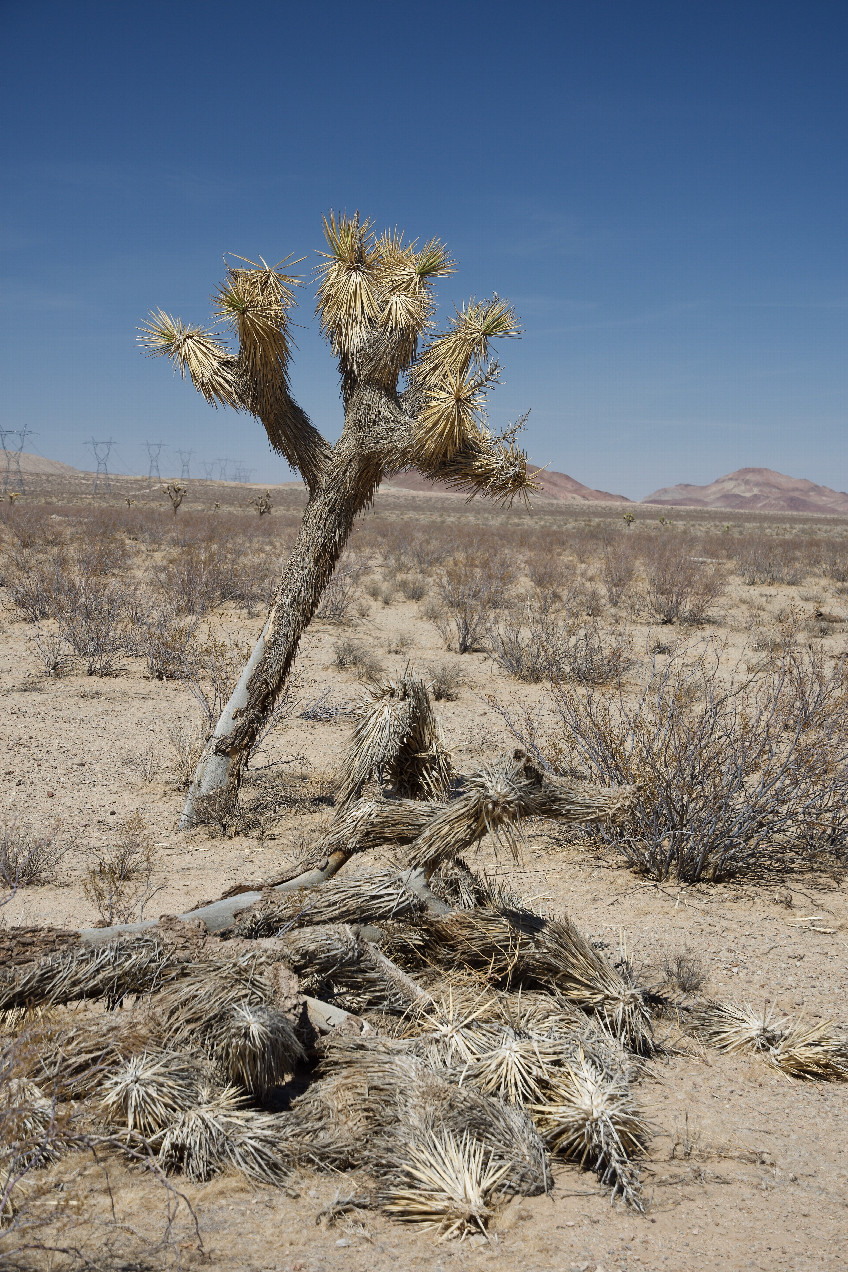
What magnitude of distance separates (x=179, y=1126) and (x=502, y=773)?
149 cm

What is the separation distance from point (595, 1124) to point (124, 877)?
3237mm

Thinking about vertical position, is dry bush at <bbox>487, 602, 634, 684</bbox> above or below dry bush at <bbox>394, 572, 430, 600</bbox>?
below

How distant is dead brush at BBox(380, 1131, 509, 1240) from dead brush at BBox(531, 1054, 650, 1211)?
10.5 inches

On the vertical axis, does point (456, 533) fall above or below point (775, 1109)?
above

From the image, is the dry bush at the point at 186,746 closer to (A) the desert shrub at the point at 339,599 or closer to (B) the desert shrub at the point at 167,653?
(B) the desert shrub at the point at 167,653

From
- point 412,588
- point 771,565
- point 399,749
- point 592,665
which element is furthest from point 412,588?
point 399,749

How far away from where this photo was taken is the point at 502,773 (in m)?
3.10

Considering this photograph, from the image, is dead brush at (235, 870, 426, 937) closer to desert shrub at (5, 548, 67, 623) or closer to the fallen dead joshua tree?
the fallen dead joshua tree

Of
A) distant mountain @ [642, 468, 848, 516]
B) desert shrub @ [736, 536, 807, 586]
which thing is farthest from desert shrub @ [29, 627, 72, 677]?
distant mountain @ [642, 468, 848, 516]

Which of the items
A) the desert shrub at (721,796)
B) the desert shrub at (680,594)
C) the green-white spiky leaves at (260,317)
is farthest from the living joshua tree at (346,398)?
the desert shrub at (680,594)

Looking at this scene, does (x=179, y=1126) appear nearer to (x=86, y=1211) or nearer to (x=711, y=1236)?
(x=86, y=1211)

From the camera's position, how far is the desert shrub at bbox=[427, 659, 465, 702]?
31.7 ft

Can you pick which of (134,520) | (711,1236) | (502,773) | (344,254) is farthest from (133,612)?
(134,520)

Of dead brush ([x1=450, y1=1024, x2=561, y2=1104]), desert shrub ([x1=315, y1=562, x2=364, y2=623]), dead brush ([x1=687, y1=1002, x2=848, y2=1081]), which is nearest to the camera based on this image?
dead brush ([x1=450, y1=1024, x2=561, y2=1104])
